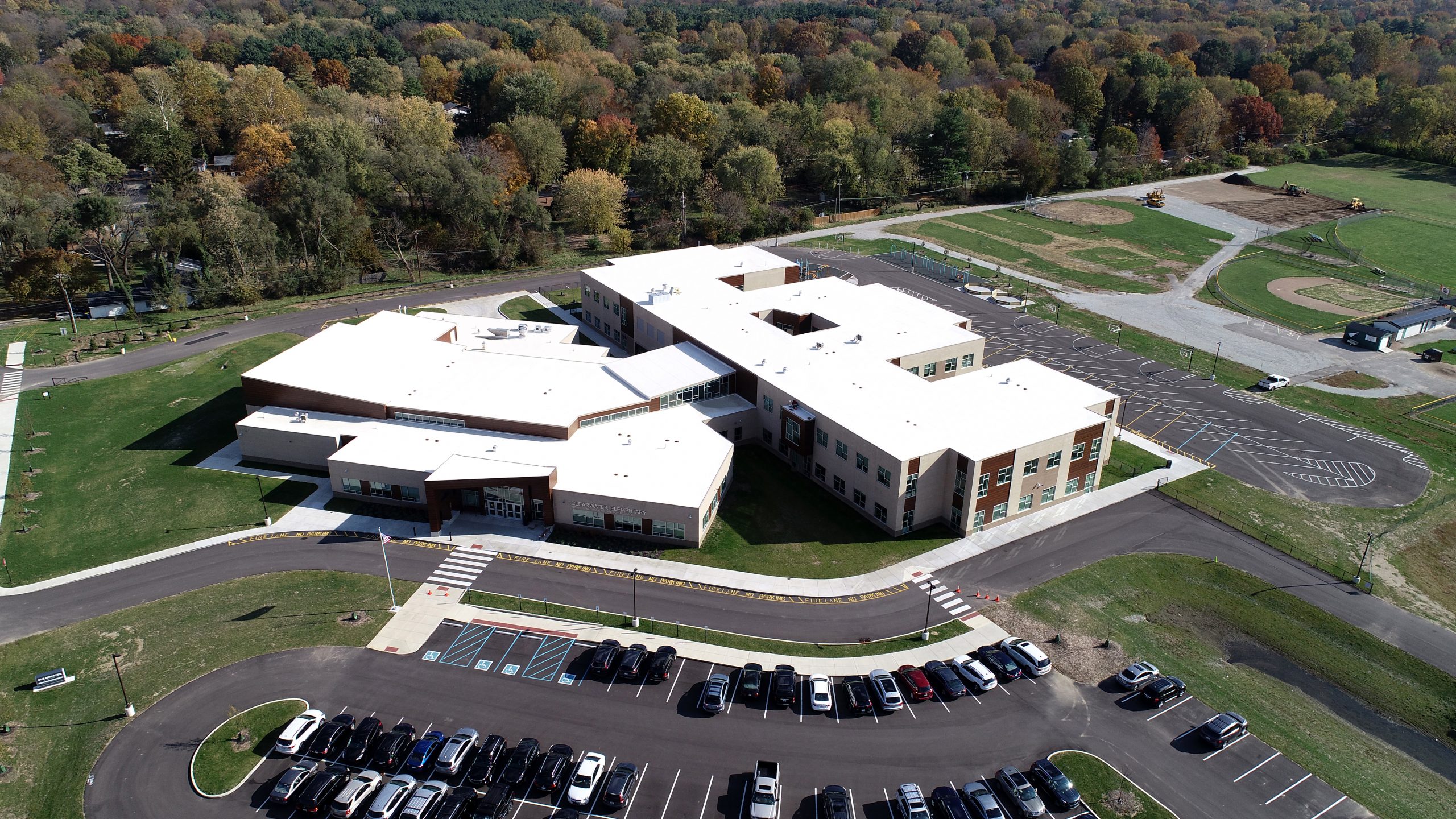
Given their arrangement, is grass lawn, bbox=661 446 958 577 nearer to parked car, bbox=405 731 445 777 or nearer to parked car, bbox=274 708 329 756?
parked car, bbox=405 731 445 777

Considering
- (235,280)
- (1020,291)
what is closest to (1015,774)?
(1020,291)

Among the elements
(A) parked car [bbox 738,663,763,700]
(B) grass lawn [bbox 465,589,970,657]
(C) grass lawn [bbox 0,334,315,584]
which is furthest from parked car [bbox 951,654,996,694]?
(C) grass lawn [bbox 0,334,315,584]

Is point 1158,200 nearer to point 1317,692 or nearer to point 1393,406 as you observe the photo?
point 1393,406

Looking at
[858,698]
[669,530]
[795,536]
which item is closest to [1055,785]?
[858,698]

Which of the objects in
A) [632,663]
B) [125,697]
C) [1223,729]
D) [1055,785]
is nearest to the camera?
[1055,785]

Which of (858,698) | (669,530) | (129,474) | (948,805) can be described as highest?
(669,530)

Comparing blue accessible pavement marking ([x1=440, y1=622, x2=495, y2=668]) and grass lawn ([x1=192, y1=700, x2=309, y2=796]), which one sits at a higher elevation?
blue accessible pavement marking ([x1=440, y1=622, x2=495, y2=668])

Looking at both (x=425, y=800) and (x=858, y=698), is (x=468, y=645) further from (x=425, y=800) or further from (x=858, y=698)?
(x=858, y=698)
